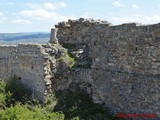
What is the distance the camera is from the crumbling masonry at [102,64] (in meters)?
13.4

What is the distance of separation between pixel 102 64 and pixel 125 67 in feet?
4.54

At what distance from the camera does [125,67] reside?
14.3m

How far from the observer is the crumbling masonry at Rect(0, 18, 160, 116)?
13.4m

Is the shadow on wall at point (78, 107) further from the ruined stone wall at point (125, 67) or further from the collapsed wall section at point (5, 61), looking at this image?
the collapsed wall section at point (5, 61)

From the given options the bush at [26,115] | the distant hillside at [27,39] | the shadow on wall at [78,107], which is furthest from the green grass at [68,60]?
the distant hillside at [27,39]

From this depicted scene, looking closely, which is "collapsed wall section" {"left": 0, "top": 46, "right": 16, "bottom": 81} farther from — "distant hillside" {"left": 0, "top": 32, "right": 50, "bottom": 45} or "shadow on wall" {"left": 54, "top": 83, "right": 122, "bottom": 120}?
"distant hillside" {"left": 0, "top": 32, "right": 50, "bottom": 45}

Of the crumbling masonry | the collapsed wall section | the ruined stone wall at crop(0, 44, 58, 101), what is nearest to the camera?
the crumbling masonry

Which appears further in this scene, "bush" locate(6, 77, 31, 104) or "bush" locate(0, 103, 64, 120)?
"bush" locate(6, 77, 31, 104)

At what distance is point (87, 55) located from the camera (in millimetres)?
17250

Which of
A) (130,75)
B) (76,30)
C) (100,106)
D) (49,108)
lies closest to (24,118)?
(49,108)

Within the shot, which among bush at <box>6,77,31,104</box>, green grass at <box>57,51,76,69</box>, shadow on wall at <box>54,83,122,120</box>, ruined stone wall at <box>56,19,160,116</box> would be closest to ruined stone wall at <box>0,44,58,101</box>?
bush at <box>6,77,31,104</box>

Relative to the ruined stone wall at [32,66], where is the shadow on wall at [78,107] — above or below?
below

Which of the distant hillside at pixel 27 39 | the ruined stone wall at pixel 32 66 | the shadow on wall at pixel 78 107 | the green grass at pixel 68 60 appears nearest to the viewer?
the shadow on wall at pixel 78 107

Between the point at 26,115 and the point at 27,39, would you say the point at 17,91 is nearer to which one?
the point at 26,115
